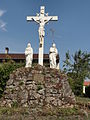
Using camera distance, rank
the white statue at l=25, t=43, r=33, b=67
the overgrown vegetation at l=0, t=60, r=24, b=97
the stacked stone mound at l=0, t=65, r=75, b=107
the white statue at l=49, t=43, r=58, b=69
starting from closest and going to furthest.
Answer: the stacked stone mound at l=0, t=65, r=75, b=107 < the white statue at l=49, t=43, r=58, b=69 < the white statue at l=25, t=43, r=33, b=67 < the overgrown vegetation at l=0, t=60, r=24, b=97

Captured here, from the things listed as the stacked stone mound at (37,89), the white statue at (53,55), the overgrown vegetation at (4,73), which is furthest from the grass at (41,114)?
the overgrown vegetation at (4,73)

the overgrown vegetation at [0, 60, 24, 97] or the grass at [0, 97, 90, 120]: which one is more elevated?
the overgrown vegetation at [0, 60, 24, 97]

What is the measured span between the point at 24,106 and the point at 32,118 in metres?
Result: 2.77

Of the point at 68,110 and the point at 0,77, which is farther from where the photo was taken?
the point at 0,77

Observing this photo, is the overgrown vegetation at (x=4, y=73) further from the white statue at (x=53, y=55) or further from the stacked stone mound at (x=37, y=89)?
the white statue at (x=53, y=55)

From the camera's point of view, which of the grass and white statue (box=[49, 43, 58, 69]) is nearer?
the grass

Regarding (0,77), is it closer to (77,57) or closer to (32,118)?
(32,118)

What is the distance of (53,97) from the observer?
1365 centimetres

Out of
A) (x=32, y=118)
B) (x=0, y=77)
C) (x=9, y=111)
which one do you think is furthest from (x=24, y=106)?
(x=0, y=77)

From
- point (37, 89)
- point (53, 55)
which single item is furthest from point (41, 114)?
point (53, 55)

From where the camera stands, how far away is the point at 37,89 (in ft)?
44.9

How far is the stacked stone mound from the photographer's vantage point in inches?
532

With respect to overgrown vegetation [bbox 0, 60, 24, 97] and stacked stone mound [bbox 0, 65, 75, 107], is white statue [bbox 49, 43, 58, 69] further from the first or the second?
overgrown vegetation [bbox 0, 60, 24, 97]

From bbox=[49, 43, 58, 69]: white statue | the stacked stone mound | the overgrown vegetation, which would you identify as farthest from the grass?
the overgrown vegetation
